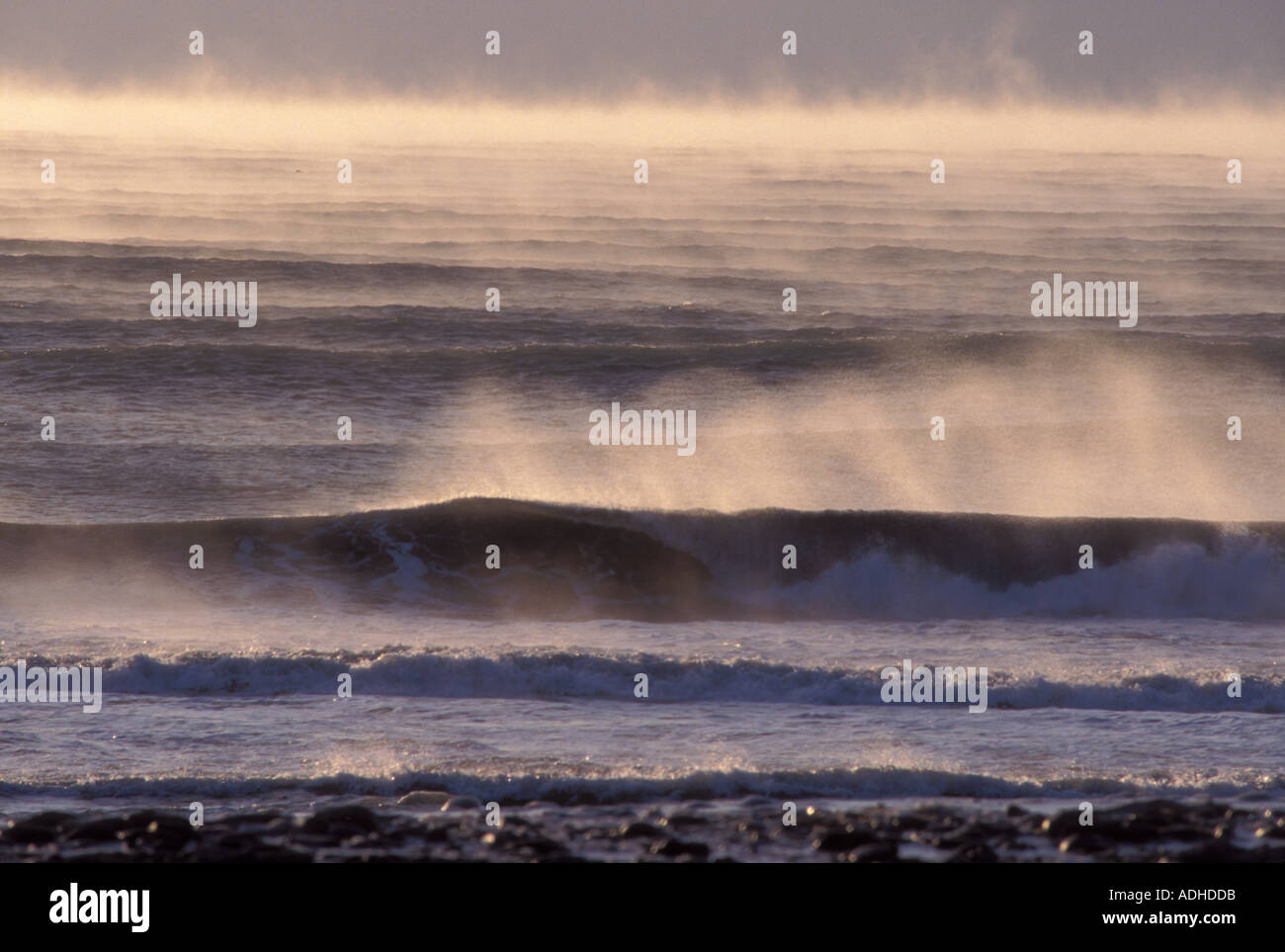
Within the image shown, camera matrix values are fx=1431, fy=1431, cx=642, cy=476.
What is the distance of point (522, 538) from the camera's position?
672 inches

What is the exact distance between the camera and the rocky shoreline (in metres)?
7.87

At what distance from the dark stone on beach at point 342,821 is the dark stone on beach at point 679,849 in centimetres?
163

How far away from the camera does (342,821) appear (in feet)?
27.1

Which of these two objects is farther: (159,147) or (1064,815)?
(159,147)

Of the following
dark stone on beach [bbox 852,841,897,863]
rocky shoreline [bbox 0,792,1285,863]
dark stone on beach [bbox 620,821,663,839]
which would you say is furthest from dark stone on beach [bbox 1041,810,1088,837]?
dark stone on beach [bbox 620,821,663,839]

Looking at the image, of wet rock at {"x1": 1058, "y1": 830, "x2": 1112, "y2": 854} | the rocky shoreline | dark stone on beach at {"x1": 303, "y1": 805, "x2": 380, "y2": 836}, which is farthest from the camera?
dark stone on beach at {"x1": 303, "y1": 805, "x2": 380, "y2": 836}

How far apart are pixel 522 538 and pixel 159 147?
7999 centimetres

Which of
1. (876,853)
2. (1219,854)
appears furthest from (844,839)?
(1219,854)

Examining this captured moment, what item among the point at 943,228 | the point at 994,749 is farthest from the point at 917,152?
the point at 994,749

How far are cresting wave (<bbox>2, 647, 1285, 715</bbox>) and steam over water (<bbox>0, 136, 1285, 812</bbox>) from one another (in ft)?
0.12

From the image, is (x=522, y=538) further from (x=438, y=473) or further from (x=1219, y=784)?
A: (x=1219, y=784)

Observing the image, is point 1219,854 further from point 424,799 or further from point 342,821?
point 342,821

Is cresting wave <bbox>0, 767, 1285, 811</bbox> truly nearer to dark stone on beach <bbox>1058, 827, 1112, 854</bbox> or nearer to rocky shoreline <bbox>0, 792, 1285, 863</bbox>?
rocky shoreline <bbox>0, 792, 1285, 863</bbox>

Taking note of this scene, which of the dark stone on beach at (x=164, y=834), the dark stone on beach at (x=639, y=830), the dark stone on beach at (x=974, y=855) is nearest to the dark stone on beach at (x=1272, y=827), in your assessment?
the dark stone on beach at (x=974, y=855)
